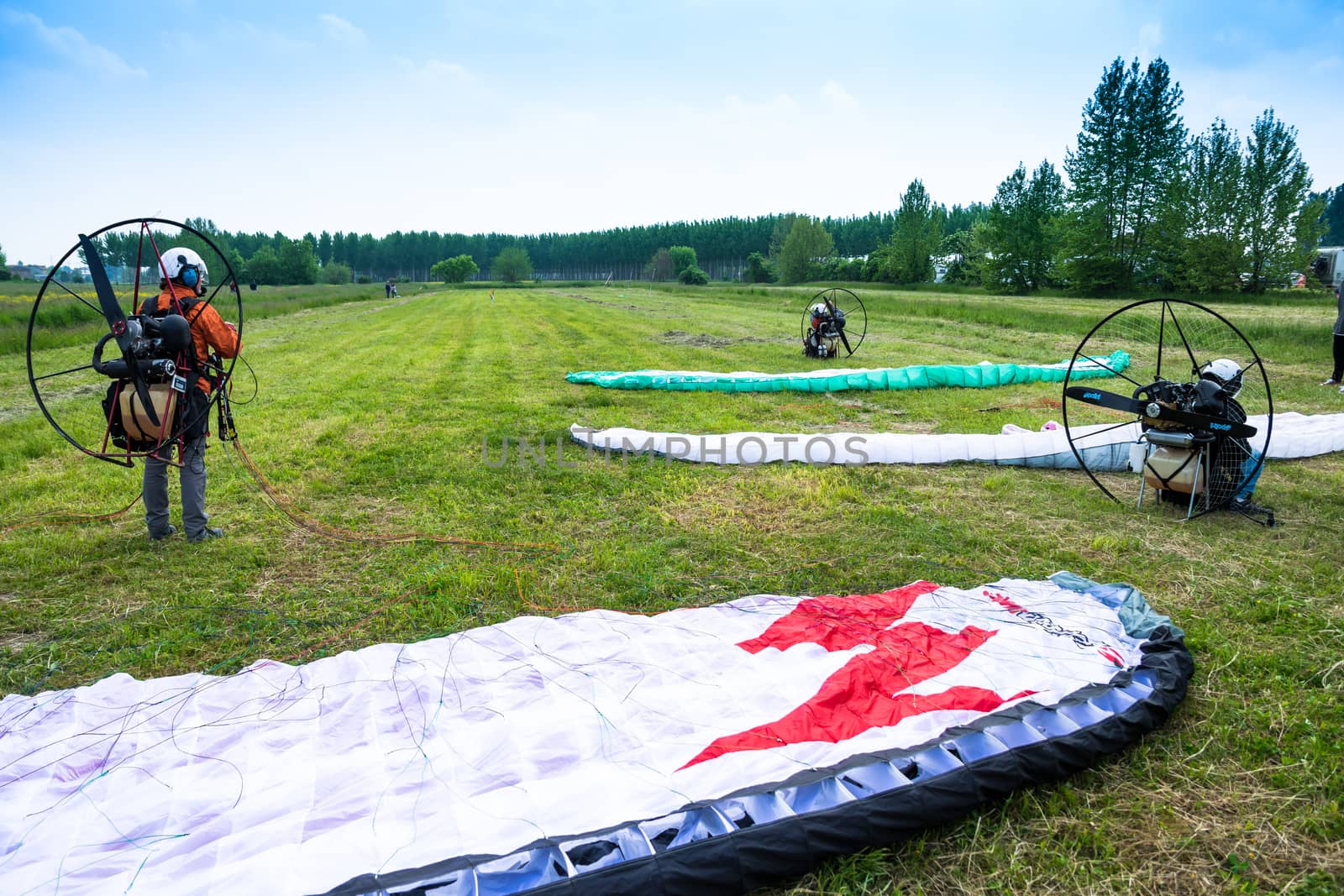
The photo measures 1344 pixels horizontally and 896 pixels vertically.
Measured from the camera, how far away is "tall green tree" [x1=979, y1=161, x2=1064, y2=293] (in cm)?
4269

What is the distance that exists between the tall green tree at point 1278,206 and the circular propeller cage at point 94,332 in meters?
33.8

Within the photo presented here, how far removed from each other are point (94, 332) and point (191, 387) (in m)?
18.2

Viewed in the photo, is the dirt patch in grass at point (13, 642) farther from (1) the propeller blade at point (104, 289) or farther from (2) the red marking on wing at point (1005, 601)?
(2) the red marking on wing at point (1005, 601)

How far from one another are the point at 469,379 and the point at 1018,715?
34.6ft

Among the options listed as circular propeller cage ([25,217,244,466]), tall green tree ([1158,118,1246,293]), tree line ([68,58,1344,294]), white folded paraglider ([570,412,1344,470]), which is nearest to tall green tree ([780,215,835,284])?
tree line ([68,58,1344,294])

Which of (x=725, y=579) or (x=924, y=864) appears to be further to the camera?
(x=725, y=579)

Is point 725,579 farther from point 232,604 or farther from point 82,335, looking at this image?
point 82,335

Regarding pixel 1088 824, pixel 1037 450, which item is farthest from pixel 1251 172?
pixel 1088 824

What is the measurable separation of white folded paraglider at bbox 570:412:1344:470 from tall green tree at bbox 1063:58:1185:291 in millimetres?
32214

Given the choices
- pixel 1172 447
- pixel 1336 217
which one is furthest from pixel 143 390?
pixel 1336 217

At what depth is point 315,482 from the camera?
21.5 feet

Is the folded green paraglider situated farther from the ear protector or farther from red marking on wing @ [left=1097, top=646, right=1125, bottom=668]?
red marking on wing @ [left=1097, top=646, right=1125, bottom=668]

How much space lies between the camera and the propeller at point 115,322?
160 inches

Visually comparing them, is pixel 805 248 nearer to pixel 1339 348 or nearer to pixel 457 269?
pixel 457 269
